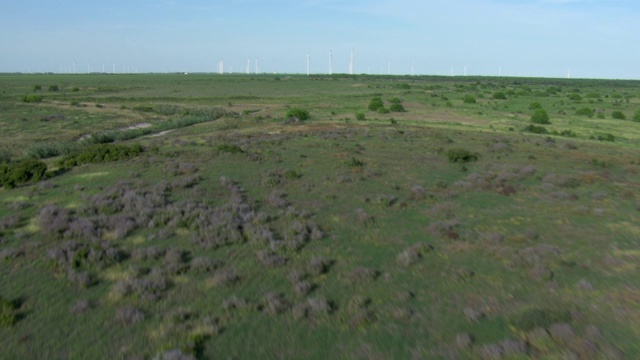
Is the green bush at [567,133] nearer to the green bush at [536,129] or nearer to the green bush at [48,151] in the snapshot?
the green bush at [536,129]

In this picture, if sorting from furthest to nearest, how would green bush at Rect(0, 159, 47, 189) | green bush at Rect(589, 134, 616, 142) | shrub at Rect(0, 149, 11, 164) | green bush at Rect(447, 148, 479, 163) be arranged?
green bush at Rect(589, 134, 616, 142) → shrub at Rect(0, 149, 11, 164) → green bush at Rect(447, 148, 479, 163) → green bush at Rect(0, 159, 47, 189)

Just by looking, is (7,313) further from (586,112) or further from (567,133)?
(586,112)

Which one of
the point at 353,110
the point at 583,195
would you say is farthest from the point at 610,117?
the point at 583,195

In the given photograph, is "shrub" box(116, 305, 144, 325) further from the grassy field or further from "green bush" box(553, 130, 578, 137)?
"green bush" box(553, 130, 578, 137)

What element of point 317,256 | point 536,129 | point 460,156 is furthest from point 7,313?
point 536,129

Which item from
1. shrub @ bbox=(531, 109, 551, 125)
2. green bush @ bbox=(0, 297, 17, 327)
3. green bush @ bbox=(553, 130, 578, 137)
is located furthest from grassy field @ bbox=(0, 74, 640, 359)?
shrub @ bbox=(531, 109, 551, 125)

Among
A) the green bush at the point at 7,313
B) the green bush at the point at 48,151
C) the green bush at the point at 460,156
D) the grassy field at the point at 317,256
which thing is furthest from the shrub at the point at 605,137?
the green bush at the point at 7,313

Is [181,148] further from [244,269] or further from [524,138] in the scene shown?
[524,138]
